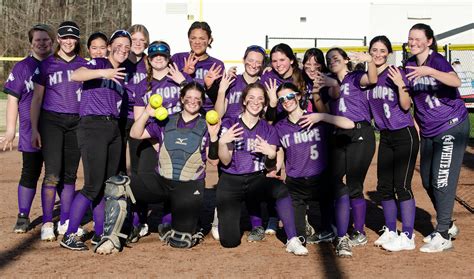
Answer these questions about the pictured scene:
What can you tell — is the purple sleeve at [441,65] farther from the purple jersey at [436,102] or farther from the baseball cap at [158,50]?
the baseball cap at [158,50]

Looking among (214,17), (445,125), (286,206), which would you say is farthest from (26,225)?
(214,17)

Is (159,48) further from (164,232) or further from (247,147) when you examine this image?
(164,232)

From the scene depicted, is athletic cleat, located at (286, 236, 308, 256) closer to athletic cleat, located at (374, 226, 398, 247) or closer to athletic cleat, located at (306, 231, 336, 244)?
athletic cleat, located at (306, 231, 336, 244)

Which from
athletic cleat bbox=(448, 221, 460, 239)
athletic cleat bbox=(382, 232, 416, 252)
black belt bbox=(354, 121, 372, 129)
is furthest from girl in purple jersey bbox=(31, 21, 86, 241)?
athletic cleat bbox=(448, 221, 460, 239)

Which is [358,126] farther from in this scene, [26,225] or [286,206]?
[26,225]

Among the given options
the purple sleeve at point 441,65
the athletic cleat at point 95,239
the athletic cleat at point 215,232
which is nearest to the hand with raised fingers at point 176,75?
the athletic cleat at point 215,232

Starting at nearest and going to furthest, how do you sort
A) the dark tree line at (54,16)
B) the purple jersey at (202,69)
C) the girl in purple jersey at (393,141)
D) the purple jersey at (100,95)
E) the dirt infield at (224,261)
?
the dirt infield at (224,261), the purple jersey at (100,95), the girl in purple jersey at (393,141), the purple jersey at (202,69), the dark tree line at (54,16)

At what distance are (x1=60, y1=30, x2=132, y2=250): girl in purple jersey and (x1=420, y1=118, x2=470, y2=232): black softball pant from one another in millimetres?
2820

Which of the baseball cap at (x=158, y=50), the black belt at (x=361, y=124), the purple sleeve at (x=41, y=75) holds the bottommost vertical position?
the black belt at (x=361, y=124)

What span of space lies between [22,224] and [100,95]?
1.63 meters

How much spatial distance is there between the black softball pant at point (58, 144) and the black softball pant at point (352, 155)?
2.41 meters

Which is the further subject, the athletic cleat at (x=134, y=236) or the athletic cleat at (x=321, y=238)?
the athletic cleat at (x=321, y=238)

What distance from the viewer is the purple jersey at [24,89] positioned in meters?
6.40

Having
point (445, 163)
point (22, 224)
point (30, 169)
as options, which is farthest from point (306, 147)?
point (22, 224)
